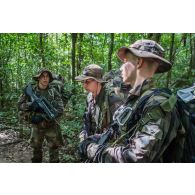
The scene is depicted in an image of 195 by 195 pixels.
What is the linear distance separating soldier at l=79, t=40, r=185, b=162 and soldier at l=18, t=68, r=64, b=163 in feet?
4.00

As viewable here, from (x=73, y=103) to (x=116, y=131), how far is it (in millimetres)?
1230

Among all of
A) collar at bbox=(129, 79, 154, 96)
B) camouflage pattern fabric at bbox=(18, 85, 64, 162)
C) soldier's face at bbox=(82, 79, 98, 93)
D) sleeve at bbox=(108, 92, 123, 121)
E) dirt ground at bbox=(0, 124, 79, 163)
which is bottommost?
dirt ground at bbox=(0, 124, 79, 163)

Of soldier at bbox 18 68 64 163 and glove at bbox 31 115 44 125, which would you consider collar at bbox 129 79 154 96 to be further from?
glove at bbox 31 115 44 125

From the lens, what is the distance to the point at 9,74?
288 cm

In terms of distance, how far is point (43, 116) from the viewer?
2738 millimetres

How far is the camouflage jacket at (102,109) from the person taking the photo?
86.0 inches

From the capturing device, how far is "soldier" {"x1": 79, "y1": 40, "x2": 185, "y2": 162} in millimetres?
1208

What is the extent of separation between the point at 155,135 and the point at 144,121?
7cm

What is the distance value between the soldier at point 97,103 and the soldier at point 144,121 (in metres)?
0.67

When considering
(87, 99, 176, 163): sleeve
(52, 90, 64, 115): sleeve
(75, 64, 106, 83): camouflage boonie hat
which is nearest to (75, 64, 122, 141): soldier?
(75, 64, 106, 83): camouflage boonie hat

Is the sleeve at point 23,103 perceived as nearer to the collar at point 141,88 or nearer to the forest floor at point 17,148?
the forest floor at point 17,148

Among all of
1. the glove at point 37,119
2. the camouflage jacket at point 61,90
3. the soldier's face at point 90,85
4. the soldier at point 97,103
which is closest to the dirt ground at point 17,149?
the glove at point 37,119
